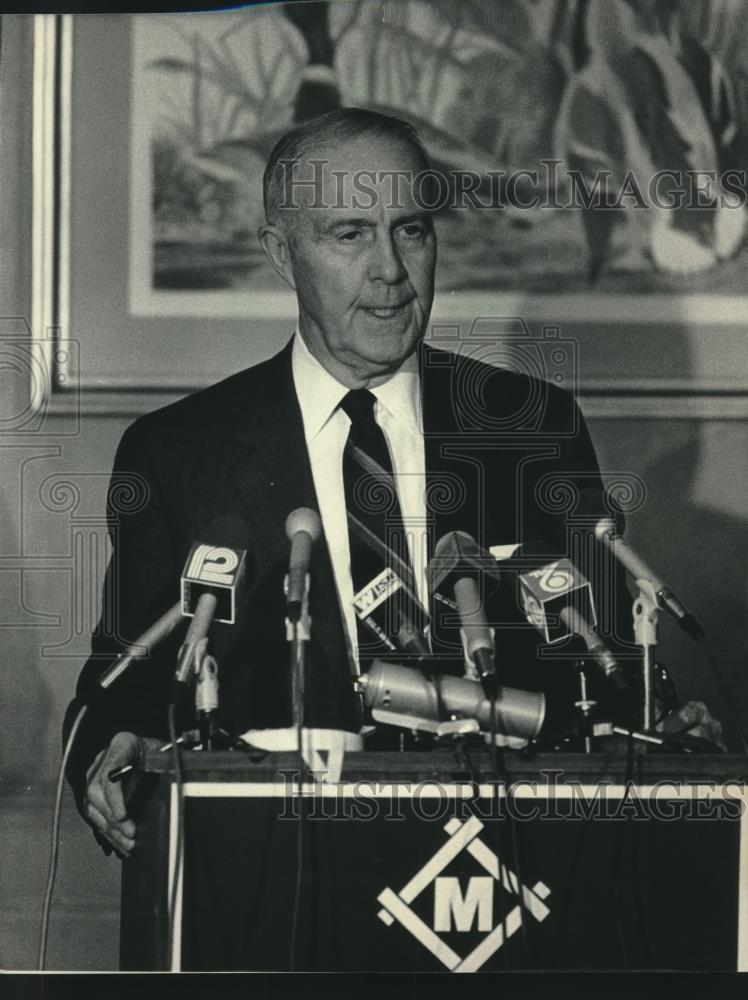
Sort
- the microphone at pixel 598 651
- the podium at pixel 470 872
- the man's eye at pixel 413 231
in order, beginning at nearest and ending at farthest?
the podium at pixel 470 872 → the microphone at pixel 598 651 → the man's eye at pixel 413 231

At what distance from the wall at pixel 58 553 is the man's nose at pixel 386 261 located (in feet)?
1.86

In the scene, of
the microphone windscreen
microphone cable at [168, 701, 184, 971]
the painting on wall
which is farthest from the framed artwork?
microphone cable at [168, 701, 184, 971]

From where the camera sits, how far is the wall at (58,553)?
333cm

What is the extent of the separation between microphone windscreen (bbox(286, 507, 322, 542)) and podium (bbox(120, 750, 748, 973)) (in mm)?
511

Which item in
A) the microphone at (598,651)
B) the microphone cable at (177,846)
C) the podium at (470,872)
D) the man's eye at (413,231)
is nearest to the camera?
the microphone cable at (177,846)

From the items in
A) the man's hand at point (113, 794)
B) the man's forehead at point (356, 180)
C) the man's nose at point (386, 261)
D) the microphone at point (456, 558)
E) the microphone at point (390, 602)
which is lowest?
the man's hand at point (113, 794)

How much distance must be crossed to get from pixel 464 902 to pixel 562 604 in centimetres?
69

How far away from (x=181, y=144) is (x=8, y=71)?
0.43m

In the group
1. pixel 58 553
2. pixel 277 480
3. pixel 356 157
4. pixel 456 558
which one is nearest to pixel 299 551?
pixel 277 480

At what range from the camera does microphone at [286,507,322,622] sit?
316cm

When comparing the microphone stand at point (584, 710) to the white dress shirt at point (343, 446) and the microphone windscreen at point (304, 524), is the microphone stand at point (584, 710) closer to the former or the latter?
the white dress shirt at point (343, 446)

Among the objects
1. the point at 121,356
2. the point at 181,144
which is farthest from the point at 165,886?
the point at 181,144

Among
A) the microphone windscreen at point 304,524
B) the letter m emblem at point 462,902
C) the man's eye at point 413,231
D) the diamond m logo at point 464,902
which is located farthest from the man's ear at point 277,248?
the letter m emblem at point 462,902

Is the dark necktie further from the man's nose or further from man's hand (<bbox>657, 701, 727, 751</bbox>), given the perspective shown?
man's hand (<bbox>657, 701, 727, 751</bbox>)
